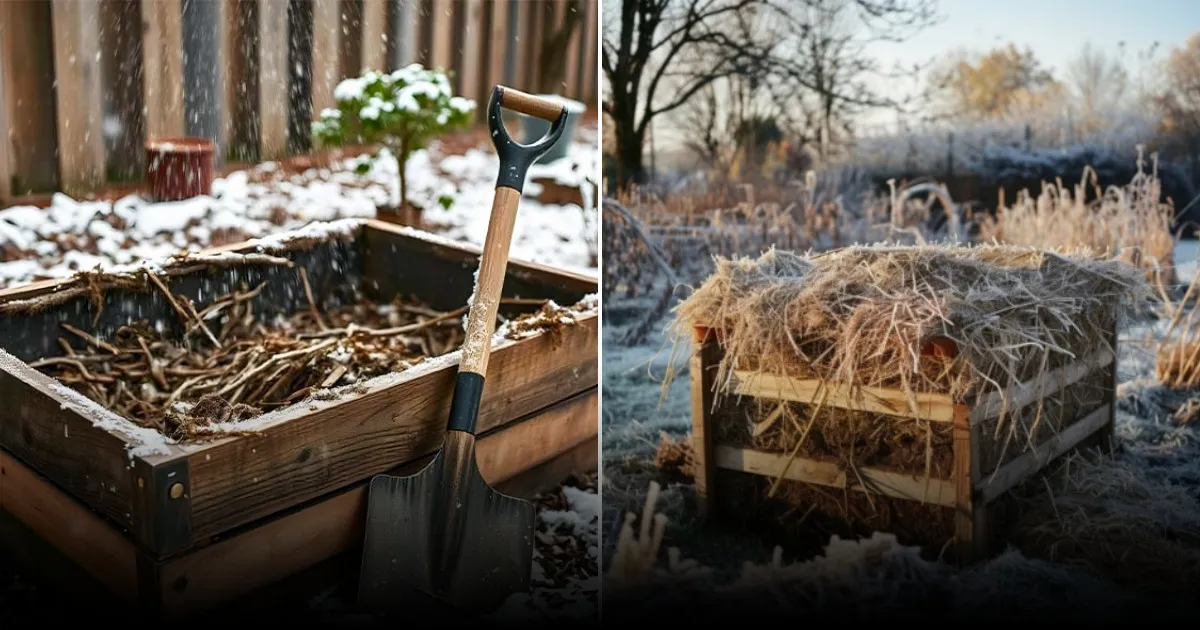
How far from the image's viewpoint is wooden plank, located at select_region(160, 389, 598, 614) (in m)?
1.55

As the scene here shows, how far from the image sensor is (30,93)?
11.9 feet

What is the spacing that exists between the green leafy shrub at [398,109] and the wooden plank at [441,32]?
934mm

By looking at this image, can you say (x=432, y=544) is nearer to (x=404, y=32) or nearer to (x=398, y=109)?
(x=398, y=109)

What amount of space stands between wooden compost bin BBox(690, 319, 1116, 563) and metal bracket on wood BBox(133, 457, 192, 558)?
649 millimetres

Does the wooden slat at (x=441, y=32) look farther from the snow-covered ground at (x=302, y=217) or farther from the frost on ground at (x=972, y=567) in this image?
the frost on ground at (x=972, y=567)

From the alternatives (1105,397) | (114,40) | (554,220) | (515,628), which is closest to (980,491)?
(1105,397)

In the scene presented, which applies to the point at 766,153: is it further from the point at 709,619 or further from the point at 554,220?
the point at 554,220

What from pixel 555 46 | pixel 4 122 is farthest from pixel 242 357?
pixel 555 46

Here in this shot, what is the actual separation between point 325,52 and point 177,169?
0.87 m

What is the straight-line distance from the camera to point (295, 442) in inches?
64.8

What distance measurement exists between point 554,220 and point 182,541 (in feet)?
8.09

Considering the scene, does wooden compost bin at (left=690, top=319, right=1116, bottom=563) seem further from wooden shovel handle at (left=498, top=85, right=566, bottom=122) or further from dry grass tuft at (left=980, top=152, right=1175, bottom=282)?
wooden shovel handle at (left=498, top=85, right=566, bottom=122)

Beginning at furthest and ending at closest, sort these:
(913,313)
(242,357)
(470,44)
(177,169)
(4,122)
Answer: (470,44)
(177,169)
(4,122)
(242,357)
(913,313)

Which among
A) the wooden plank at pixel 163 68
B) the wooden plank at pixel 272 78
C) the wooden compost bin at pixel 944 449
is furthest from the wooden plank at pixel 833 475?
the wooden plank at pixel 272 78
